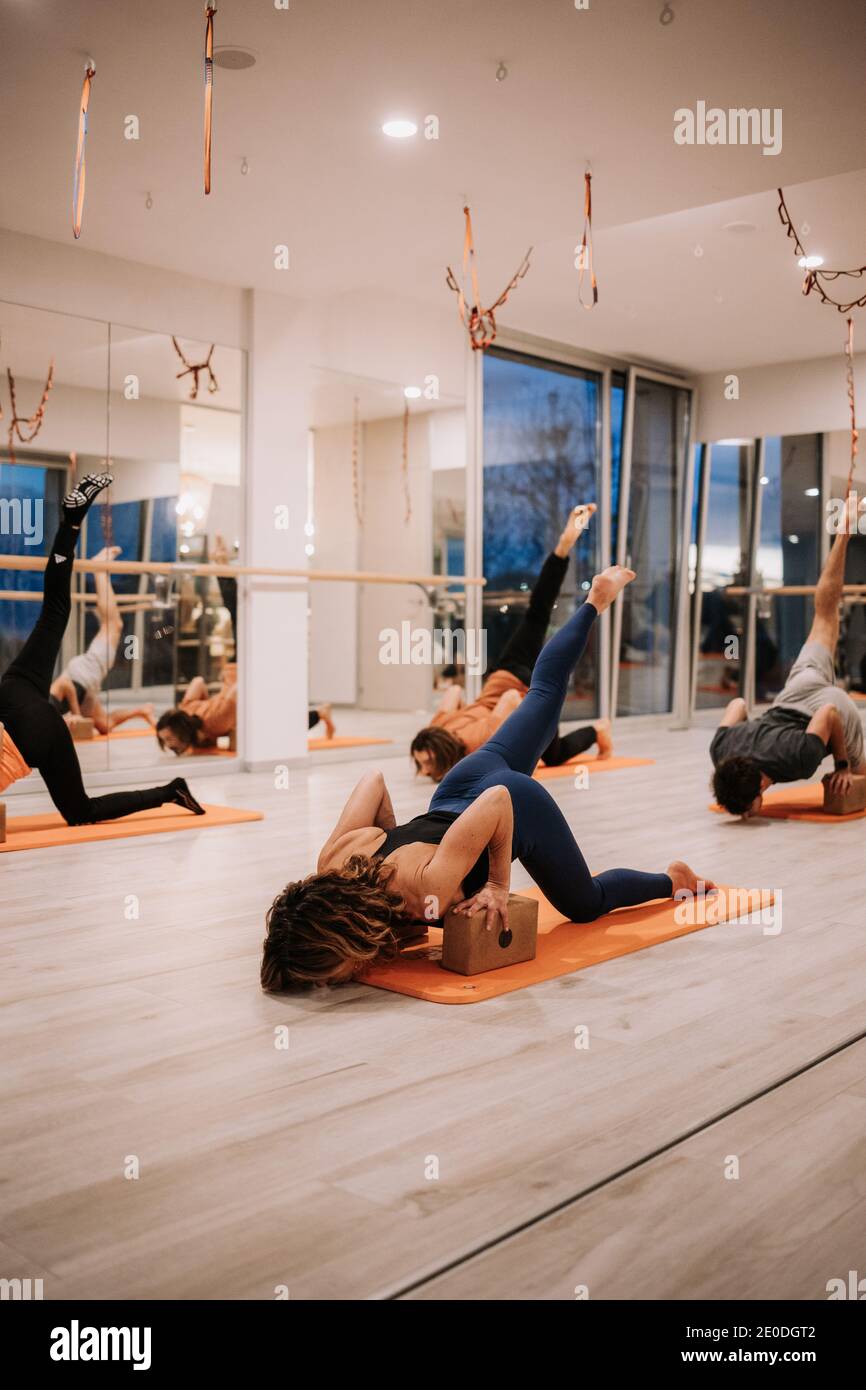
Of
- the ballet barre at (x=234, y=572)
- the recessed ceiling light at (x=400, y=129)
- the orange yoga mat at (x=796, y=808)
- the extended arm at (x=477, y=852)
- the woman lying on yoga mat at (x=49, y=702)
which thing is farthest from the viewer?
the ballet barre at (x=234, y=572)

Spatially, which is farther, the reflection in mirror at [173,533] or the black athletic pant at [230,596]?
the black athletic pant at [230,596]

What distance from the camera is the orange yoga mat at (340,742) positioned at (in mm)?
7195

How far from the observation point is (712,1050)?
2.26m

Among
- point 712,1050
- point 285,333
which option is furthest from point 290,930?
point 285,333

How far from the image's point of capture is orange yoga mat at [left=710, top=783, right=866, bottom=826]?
5184 millimetres

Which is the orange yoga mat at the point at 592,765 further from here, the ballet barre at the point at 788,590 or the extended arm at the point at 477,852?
the extended arm at the point at 477,852

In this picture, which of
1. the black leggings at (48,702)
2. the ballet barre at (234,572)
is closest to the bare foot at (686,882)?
the black leggings at (48,702)

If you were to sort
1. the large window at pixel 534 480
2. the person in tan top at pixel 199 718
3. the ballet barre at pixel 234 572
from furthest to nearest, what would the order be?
the large window at pixel 534 480
the person in tan top at pixel 199 718
the ballet barre at pixel 234 572

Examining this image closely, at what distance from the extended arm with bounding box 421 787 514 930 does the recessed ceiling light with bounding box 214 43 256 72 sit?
100.0 inches

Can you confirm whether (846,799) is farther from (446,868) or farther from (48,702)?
(48,702)

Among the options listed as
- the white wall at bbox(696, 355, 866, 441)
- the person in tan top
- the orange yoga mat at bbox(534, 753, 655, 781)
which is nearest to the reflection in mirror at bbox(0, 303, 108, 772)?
the person in tan top

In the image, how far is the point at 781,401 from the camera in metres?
9.33

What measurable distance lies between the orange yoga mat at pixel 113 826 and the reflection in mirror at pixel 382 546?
2027 mm

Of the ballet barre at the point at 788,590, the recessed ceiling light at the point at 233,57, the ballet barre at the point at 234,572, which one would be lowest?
the ballet barre at the point at 234,572
